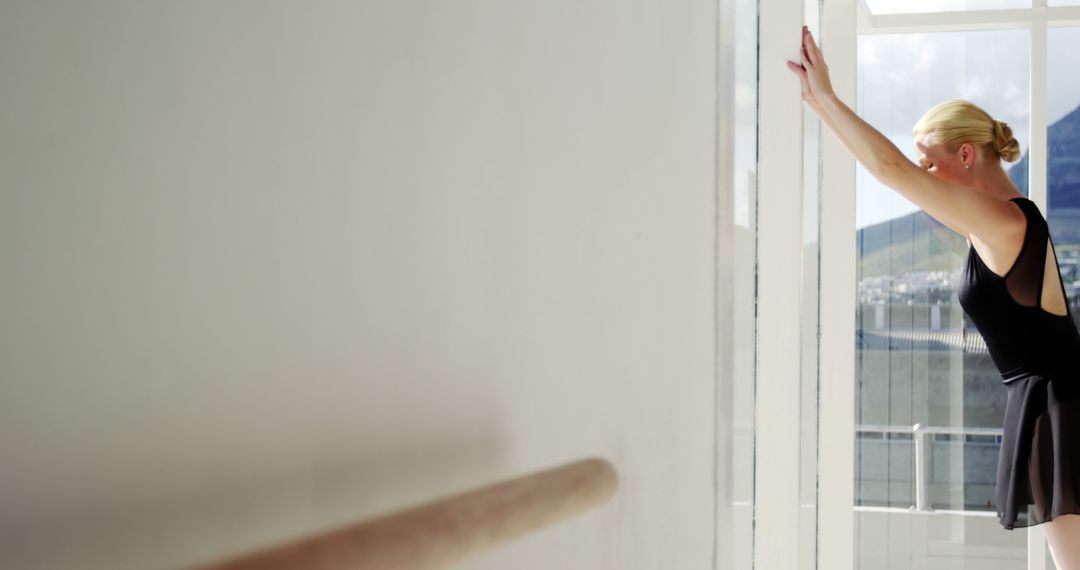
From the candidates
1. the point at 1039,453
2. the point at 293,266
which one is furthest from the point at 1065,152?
the point at 293,266

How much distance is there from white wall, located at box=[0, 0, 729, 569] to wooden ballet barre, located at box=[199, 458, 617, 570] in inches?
1.1

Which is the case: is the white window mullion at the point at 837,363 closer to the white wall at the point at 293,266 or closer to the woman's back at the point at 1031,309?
the woman's back at the point at 1031,309

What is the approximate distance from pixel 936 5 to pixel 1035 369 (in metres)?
1.03

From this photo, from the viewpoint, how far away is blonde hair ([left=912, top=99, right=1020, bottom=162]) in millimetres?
1695

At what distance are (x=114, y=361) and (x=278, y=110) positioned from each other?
6 centimetres

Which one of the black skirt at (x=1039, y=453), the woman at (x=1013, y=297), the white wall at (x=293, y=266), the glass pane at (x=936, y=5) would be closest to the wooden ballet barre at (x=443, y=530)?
the white wall at (x=293, y=266)

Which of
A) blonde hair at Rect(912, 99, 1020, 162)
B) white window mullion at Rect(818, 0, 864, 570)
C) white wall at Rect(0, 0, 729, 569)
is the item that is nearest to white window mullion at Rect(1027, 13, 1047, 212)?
blonde hair at Rect(912, 99, 1020, 162)

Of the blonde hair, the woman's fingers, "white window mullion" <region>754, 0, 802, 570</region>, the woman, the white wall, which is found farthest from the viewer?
the blonde hair

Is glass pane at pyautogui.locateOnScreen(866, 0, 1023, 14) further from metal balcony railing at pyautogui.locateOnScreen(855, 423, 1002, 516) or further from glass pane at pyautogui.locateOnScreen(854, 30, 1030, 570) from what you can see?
metal balcony railing at pyautogui.locateOnScreen(855, 423, 1002, 516)

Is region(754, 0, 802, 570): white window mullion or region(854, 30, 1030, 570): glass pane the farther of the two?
region(854, 30, 1030, 570): glass pane

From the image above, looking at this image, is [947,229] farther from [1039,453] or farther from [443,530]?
[443,530]

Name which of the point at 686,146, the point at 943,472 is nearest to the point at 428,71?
the point at 686,146

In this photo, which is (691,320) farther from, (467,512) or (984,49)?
(984,49)

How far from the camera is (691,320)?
0.51 meters
